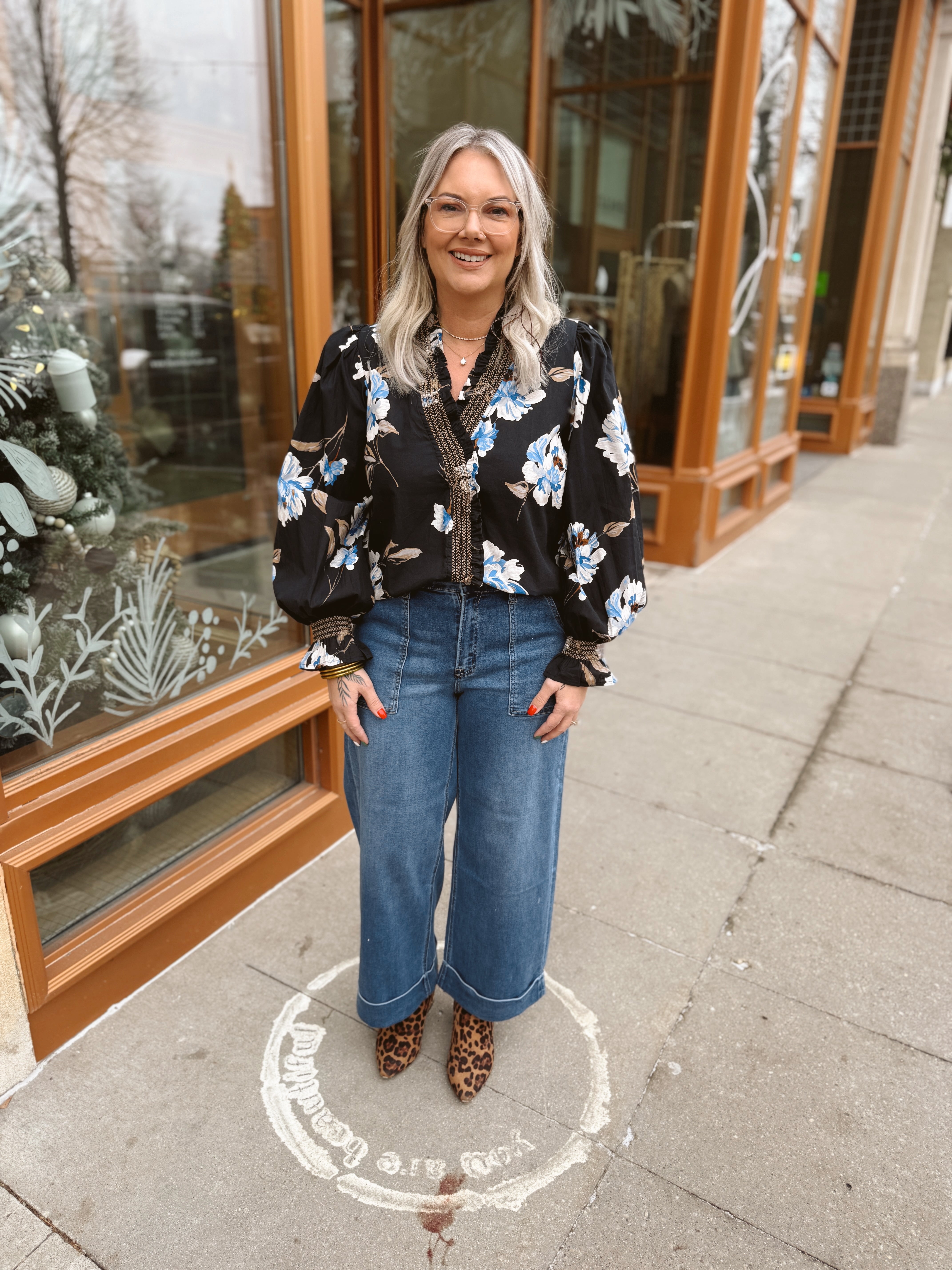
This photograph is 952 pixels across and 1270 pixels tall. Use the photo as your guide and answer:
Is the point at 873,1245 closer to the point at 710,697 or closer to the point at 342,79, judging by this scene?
the point at 710,697

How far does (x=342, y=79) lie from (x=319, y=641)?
342cm

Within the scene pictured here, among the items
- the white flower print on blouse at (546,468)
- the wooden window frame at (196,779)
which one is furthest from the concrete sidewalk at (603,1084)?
the white flower print on blouse at (546,468)

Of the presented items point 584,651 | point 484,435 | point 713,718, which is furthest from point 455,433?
point 713,718

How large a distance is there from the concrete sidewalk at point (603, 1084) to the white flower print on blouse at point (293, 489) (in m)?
1.41

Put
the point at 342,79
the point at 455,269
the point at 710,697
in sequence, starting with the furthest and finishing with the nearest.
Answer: the point at 710,697 → the point at 342,79 → the point at 455,269

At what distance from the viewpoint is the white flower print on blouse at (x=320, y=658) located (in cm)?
192

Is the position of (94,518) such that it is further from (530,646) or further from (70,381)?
(530,646)

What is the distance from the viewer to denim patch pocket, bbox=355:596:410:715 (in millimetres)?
1931

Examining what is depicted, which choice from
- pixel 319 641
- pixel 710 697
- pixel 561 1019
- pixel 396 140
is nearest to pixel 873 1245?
pixel 561 1019

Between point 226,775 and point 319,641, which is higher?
point 319,641

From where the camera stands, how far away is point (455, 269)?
70.6 inches

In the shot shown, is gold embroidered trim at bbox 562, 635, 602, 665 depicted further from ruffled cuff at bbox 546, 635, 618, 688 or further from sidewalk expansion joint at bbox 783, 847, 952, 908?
sidewalk expansion joint at bbox 783, 847, 952, 908

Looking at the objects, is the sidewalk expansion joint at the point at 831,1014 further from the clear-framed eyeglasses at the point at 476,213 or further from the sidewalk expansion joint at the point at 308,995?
the clear-framed eyeglasses at the point at 476,213

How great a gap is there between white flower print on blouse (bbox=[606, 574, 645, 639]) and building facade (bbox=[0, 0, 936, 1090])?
136cm
